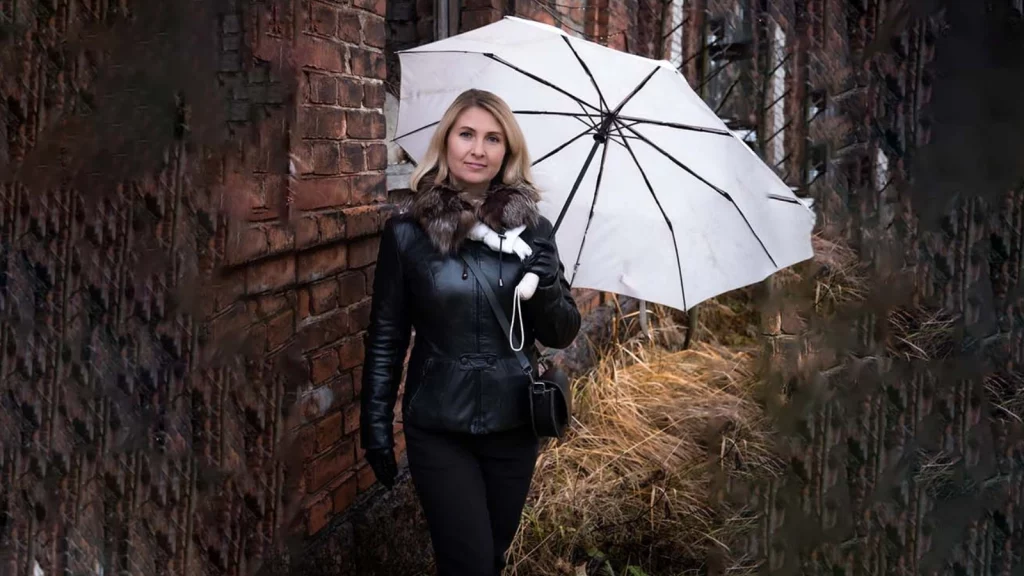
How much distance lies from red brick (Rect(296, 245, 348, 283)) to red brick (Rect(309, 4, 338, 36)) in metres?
0.68

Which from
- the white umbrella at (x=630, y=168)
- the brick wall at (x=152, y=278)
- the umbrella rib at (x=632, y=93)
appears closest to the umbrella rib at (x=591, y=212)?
the white umbrella at (x=630, y=168)

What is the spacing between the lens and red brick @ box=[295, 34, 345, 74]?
97.0 inches

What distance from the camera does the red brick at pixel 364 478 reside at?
305 centimetres

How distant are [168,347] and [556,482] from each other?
2.82 metres

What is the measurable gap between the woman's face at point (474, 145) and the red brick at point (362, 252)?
663 mm

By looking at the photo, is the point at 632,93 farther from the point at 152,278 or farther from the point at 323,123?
the point at 152,278

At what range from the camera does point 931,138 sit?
4.32 ft

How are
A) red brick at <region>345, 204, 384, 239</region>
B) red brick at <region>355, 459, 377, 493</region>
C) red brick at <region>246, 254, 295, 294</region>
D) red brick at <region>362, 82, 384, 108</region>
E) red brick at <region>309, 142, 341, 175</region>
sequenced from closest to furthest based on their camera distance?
1. red brick at <region>246, 254, 295, 294</region>
2. red brick at <region>309, 142, 341, 175</region>
3. red brick at <region>345, 204, 384, 239</region>
4. red brick at <region>362, 82, 384, 108</region>
5. red brick at <region>355, 459, 377, 493</region>

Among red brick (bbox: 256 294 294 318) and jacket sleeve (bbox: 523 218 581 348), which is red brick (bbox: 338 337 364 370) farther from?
jacket sleeve (bbox: 523 218 581 348)

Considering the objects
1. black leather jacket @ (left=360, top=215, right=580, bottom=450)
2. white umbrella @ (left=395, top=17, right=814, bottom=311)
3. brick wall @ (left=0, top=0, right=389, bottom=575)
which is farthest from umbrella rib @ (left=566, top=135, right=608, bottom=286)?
brick wall @ (left=0, top=0, right=389, bottom=575)

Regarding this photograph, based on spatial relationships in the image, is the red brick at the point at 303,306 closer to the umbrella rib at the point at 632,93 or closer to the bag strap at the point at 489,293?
the bag strap at the point at 489,293

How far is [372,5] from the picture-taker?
2.89 metres

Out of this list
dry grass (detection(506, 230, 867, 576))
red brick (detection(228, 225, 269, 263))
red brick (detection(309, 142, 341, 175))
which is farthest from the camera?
dry grass (detection(506, 230, 867, 576))

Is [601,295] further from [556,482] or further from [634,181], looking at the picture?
[634,181]
